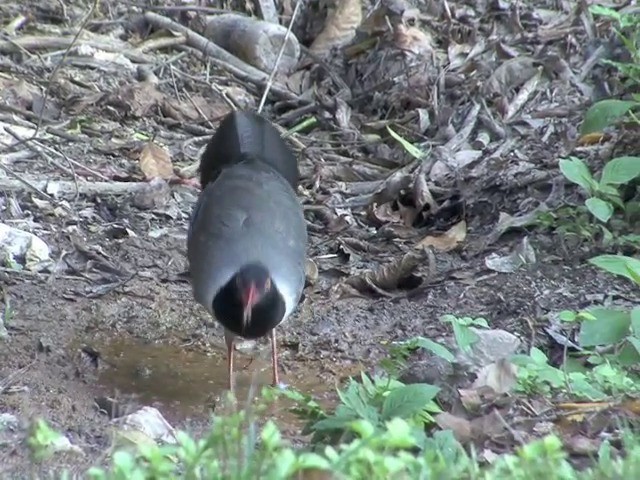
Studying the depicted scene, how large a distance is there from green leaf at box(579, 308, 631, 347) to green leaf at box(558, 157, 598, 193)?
1304 mm

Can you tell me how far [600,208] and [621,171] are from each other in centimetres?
20

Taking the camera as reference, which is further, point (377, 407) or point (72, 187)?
point (72, 187)

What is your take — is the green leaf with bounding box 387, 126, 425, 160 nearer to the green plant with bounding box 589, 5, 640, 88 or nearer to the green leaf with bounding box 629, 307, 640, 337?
the green plant with bounding box 589, 5, 640, 88

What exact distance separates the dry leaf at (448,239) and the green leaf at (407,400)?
10.1 feet

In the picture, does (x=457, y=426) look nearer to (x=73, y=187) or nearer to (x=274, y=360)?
(x=274, y=360)

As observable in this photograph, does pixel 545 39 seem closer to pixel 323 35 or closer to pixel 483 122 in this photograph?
pixel 483 122

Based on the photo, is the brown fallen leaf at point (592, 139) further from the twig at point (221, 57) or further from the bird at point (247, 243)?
the twig at point (221, 57)

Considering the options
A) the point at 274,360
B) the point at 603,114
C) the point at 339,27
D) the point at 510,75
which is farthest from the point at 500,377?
the point at 339,27

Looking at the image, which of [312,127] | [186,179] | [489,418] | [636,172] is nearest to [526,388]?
[489,418]

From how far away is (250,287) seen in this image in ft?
17.5

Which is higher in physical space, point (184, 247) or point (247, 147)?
point (247, 147)

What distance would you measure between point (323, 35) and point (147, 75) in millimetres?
1417

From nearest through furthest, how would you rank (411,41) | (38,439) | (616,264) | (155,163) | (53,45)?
(38,439)
(616,264)
(155,163)
(411,41)
(53,45)

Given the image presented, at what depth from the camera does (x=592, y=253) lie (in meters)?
5.91
